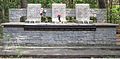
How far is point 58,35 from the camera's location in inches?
436

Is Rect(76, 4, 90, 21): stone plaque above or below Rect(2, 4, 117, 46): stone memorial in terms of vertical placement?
above

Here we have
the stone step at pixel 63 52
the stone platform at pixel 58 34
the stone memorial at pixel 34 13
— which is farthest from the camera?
the stone memorial at pixel 34 13

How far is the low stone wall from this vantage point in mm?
10969

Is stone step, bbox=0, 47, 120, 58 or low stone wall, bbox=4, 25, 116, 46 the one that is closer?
stone step, bbox=0, 47, 120, 58

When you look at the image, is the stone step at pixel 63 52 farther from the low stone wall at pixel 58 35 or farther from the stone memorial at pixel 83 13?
the stone memorial at pixel 83 13

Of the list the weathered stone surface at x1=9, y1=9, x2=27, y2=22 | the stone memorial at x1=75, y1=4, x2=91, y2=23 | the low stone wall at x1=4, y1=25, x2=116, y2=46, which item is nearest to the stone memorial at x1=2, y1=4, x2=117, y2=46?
the low stone wall at x1=4, y1=25, x2=116, y2=46

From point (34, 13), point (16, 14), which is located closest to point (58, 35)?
point (34, 13)

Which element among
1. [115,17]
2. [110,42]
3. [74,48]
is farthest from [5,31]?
[115,17]

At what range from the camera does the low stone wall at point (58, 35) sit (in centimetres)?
1097

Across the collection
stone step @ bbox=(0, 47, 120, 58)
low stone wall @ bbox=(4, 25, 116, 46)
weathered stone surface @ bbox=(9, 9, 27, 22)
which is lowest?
stone step @ bbox=(0, 47, 120, 58)

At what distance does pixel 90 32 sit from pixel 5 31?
3055 millimetres

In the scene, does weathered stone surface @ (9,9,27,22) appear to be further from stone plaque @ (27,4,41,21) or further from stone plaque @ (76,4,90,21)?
stone plaque @ (76,4,90,21)

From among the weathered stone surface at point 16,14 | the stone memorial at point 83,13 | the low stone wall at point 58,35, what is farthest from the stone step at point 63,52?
the weathered stone surface at point 16,14

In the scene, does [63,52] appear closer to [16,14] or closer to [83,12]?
[83,12]
